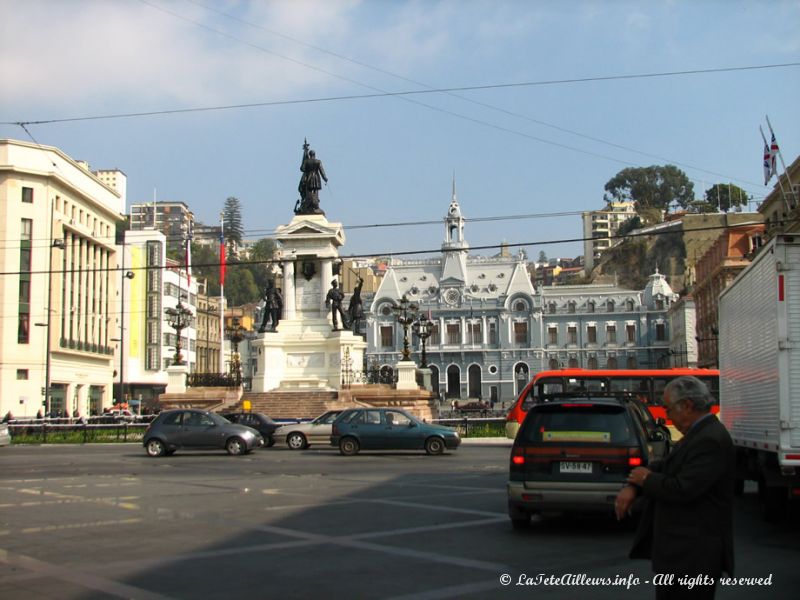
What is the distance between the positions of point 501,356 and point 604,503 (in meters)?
107

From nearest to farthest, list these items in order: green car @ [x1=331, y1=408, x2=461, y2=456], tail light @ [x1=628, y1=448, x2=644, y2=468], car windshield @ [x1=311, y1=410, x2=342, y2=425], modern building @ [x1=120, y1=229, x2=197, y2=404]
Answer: tail light @ [x1=628, y1=448, x2=644, y2=468]
green car @ [x1=331, y1=408, x2=461, y2=456]
car windshield @ [x1=311, y1=410, x2=342, y2=425]
modern building @ [x1=120, y1=229, x2=197, y2=404]

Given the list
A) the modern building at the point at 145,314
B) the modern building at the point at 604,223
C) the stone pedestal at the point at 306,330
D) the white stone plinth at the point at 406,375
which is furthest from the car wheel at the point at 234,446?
the modern building at the point at 604,223

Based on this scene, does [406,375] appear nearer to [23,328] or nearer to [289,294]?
[289,294]

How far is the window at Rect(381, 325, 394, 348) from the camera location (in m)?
121

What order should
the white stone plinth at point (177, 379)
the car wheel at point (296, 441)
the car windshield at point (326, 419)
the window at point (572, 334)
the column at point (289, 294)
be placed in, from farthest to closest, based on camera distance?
the window at point (572, 334)
the white stone plinth at point (177, 379)
the column at point (289, 294)
the car wheel at point (296, 441)
the car windshield at point (326, 419)

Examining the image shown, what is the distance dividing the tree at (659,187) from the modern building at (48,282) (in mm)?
113222

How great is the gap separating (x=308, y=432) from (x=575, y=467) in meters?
21.2

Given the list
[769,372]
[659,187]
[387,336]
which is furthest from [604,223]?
[769,372]

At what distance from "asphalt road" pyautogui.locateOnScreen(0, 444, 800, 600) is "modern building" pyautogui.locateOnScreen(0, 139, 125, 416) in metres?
42.2

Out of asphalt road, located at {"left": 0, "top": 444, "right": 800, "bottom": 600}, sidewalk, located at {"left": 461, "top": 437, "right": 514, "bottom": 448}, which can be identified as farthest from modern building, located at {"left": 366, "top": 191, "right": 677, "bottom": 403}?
asphalt road, located at {"left": 0, "top": 444, "right": 800, "bottom": 600}

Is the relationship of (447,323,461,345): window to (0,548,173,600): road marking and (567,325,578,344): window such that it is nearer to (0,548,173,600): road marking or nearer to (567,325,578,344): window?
(567,325,578,344): window

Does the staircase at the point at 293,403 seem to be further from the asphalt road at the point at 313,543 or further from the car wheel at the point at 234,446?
the asphalt road at the point at 313,543

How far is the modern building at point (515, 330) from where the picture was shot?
11696cm

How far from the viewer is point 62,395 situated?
67750 mm
